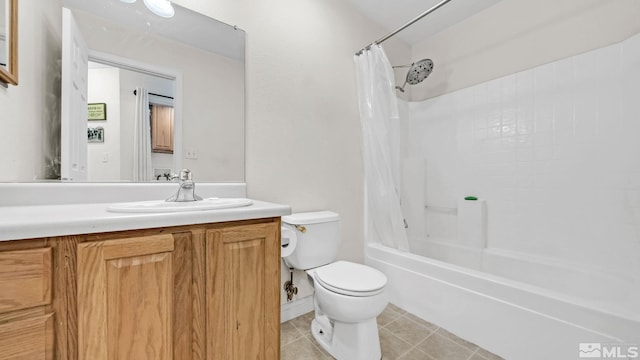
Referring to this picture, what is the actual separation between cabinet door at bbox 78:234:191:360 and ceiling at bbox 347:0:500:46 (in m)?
2.23

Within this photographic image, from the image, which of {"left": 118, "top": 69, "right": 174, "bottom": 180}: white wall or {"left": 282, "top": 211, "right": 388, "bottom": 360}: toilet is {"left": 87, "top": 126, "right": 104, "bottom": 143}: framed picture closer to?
{"left": 118, "top": 69, "right": 174, "bottom": 180}: white wall

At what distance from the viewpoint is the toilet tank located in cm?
151

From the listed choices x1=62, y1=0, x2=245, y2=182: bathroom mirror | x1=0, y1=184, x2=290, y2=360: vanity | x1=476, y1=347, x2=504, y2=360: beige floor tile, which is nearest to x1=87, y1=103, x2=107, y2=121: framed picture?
x1=62, y1=0, x2=245, y2=182: bathroom mirror

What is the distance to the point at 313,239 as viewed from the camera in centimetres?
155

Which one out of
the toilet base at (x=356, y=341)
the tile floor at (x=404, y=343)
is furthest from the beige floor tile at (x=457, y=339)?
the toilet base at (x=356, y=341)

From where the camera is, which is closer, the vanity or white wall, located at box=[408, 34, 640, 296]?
the vanity

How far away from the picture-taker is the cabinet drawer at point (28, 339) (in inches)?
22.6

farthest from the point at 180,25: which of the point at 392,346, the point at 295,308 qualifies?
the point at 392,346

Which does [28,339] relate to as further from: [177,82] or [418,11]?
[418,11]

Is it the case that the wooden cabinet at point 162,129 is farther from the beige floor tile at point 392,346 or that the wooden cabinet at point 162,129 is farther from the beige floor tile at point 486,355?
the beige floor tile at point 486,355

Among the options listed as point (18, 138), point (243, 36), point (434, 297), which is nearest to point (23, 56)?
point (18, 138)

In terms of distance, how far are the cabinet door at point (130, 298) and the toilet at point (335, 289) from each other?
26.5 inches

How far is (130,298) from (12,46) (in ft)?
3.48

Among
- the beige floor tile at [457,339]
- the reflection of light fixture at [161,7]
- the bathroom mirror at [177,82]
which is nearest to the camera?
the bathroom mirror at [177,82]
